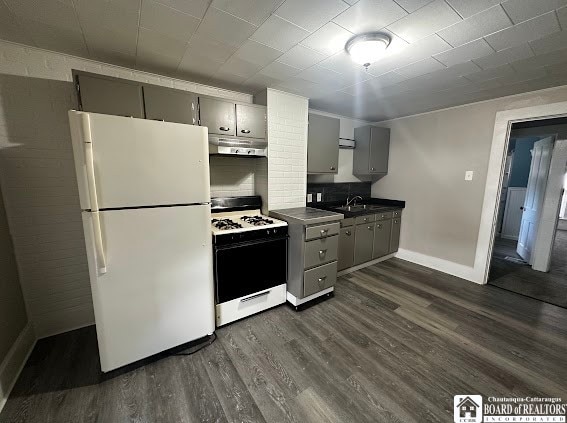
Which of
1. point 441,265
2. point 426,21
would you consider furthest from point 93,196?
point 441,265

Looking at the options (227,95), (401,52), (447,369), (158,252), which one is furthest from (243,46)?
(447,369)

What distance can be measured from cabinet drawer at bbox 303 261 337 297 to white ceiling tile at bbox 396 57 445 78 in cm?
206

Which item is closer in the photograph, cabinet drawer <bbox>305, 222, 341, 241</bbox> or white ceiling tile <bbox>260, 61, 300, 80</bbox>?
white ceiling tile <bbox>260, 61, 300, 80</bbox>

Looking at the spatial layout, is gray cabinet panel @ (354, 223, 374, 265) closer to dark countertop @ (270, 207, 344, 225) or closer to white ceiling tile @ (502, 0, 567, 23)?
dark countertop @ (270, 207, 344, 225)

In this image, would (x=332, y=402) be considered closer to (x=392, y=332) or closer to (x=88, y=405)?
(x=392, y=332)

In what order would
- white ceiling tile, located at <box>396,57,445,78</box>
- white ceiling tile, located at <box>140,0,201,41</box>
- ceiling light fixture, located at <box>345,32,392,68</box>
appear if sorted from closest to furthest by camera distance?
white ceiling tile, located at <box>140,0,201,41</box> → ceiling light fixture, located at <box>345,32,392,68</box> → white ceiling tile, located at <box>396,57,445,78</box>

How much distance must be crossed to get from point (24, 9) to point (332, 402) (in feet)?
10.1

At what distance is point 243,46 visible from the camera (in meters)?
1.74

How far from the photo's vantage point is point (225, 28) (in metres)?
1.53

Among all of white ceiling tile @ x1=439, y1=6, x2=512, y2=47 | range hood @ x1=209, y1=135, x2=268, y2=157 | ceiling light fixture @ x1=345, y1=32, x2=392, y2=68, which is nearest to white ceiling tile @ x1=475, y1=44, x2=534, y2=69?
white ceiling tile @ x1=439, y1=6, x2=512, y2=47

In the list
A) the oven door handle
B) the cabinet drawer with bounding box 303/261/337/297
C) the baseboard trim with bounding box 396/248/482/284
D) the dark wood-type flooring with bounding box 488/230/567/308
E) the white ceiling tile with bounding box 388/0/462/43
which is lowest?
the dark wood-type flooring with bounding box 488/230/567/308

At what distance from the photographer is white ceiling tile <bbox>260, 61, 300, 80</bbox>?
2.05 meters

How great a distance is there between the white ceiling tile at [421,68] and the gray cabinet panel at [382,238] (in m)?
2.06

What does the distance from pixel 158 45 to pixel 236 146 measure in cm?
97
